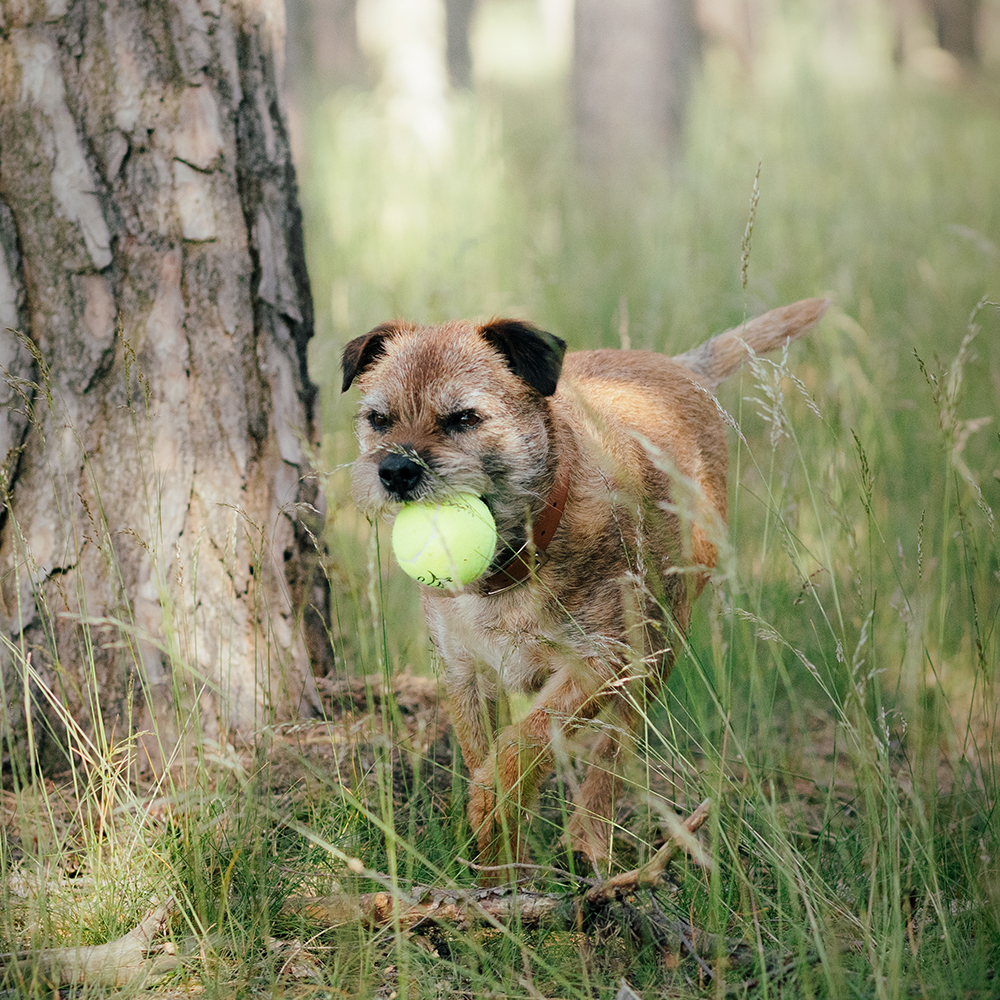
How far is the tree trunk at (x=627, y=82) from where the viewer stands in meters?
8.47

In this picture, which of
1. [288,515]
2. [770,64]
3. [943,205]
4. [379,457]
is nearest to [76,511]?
[288,515]

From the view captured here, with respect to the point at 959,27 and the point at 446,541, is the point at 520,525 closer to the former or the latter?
the point at 446,541

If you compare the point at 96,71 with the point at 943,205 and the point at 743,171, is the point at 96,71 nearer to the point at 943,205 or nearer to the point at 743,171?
the point at 743,171

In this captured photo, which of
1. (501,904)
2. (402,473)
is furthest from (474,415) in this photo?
(501,904)

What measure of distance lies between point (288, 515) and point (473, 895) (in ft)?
4.60

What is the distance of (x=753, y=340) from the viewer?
11.4ft

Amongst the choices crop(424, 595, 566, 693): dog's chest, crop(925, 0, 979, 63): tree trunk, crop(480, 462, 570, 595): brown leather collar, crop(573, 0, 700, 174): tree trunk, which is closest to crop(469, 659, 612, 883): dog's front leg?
crop(424, 595, 566, 693): dog's chest

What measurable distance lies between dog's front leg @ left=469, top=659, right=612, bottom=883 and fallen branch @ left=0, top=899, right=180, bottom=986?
2.46ft

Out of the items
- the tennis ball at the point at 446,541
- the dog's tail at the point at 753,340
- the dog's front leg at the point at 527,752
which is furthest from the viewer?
the dog's tail at the point at 753,340

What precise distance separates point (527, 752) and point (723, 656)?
2.23ft

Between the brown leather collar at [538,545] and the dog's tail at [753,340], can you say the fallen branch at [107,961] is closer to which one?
the brown leather collar at [538,545]

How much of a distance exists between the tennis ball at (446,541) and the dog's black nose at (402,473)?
53 millimetres

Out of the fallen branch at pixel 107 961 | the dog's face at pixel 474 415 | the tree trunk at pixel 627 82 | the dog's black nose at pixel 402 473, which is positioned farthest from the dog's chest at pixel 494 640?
the tree trunk at pixel 627 82

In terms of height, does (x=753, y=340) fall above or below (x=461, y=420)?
above
